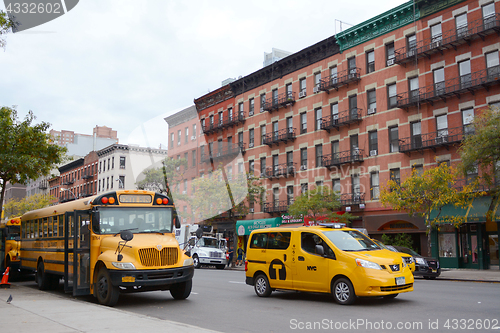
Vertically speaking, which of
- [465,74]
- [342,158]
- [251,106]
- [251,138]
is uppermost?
[251,106]

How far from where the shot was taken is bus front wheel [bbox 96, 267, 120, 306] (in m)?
11.4

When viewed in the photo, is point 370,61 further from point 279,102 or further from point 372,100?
point 279,102

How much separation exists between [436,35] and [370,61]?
536cm

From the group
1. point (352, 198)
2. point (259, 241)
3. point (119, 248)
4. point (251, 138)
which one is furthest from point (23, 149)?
point (251, 138)

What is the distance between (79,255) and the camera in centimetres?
1263

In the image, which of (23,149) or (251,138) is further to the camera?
(251,138)

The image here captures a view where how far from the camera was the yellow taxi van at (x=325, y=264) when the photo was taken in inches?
425

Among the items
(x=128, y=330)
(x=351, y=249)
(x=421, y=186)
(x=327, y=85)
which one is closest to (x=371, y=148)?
(x=327, y=85)

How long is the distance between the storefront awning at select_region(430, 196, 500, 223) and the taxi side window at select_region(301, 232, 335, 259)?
60.1 ft

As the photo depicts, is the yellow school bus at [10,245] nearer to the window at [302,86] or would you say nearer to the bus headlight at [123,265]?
the bus headlight at [123,265]

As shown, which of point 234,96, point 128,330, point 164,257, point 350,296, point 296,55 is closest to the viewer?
point 128,330

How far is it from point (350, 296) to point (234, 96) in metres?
38.9

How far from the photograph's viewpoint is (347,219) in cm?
3406

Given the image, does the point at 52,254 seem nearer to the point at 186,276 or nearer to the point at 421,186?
the point at 186,276
